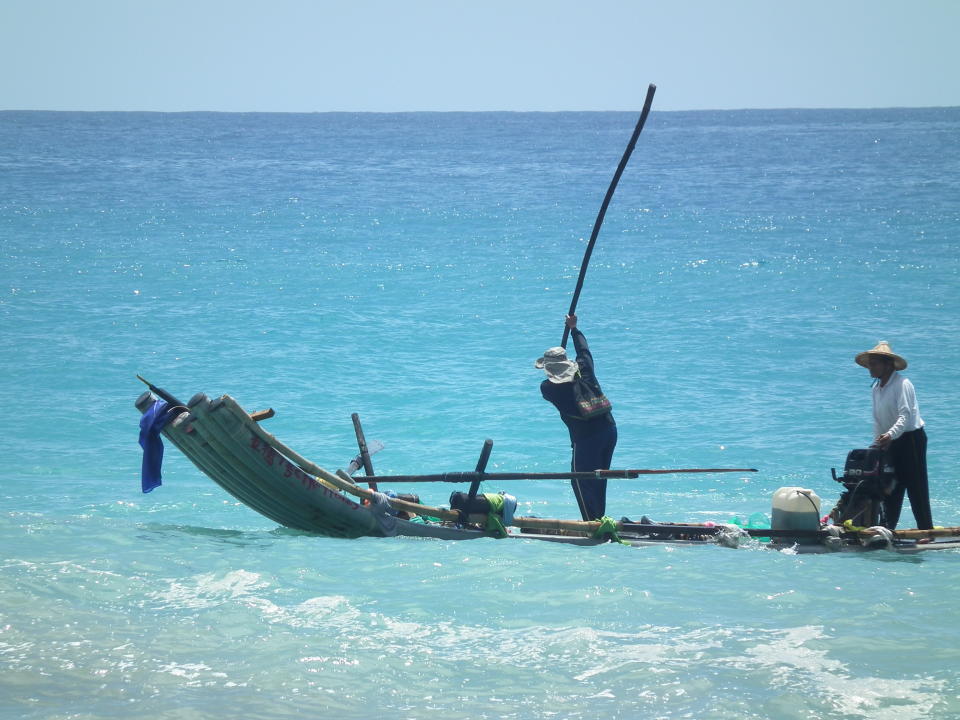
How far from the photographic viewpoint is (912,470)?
7.02m

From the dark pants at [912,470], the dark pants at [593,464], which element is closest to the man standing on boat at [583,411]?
the dark pants at [593,464]

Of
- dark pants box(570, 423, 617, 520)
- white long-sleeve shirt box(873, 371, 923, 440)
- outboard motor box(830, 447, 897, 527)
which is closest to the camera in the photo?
white long-sleeve shirt box(873, 371, 923, 440)

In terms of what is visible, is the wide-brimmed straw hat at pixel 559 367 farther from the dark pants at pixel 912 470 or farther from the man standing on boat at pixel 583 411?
the dark pants at pixel 912 470

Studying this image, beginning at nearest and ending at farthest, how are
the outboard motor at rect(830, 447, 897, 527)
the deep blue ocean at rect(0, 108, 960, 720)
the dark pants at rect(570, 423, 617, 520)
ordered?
the deep blue ocean at rect(0, 108, 960, 720) < the outboard motor at rect(830, 447, 897, 527) < the dark pants at rect(570, 423, 617, 520)

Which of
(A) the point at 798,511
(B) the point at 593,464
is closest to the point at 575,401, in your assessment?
(B) the point at 593,464

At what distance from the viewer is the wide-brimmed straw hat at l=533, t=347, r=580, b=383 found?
7.41 metres

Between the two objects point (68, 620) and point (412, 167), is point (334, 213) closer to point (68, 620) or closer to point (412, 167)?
point (412, 167)

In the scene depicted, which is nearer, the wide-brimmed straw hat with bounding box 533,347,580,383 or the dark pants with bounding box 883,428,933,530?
the dark pants with bounding box 883,428,933,530

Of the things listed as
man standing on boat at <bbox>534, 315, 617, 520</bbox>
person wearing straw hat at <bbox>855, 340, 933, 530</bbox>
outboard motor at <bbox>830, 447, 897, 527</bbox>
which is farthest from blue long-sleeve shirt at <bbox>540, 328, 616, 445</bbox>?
person wearing straw hat at <bbox>855, 340, 933, 530</bbox>

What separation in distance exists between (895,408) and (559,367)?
214 cm

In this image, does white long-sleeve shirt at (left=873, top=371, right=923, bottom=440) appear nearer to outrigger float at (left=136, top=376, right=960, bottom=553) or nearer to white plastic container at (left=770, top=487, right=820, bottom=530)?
outrigger float at (left=136, top=376, right=960, bottom=553)

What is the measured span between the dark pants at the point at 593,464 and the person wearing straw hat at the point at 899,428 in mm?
1712

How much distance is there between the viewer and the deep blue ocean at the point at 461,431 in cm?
533

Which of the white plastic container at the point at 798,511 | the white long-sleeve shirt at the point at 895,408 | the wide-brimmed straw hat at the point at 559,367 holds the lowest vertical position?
the white plastic container at the point at 798,511
